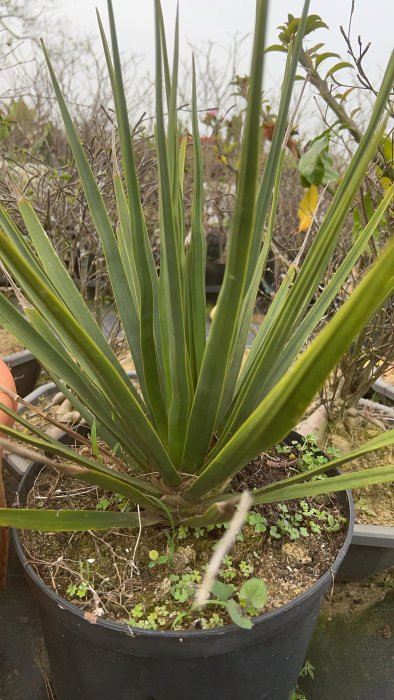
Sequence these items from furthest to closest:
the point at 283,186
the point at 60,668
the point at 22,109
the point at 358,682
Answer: the point at 283,186, the point at 22,109, the point at 358,682, the point at 60,668

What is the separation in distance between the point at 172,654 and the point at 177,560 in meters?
0.12

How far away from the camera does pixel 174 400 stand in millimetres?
638

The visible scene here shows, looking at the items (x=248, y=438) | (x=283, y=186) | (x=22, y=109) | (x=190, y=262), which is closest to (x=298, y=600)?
(x=248, y=438)

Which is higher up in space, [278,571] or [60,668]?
[278,571]

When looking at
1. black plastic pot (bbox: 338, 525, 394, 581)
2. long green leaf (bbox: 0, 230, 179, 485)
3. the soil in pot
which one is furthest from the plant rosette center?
black plastic pot (bbox: 338, 525, 394, 581)

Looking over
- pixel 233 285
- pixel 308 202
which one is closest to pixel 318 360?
pixel 233 285

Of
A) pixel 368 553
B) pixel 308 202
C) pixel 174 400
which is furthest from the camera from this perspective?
pixel 308 202

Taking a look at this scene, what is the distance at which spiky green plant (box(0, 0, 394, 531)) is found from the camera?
1.41 feet

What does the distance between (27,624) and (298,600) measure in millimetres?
685

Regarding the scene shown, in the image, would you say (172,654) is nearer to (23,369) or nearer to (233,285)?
(233,285)

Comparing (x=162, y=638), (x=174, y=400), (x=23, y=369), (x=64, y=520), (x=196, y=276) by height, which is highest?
(x=196, y=276)

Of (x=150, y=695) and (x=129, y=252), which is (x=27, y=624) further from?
(x=129, y=252)

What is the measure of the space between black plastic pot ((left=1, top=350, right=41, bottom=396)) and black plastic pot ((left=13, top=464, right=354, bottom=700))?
103cm

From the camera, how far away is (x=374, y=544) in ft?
3.34
